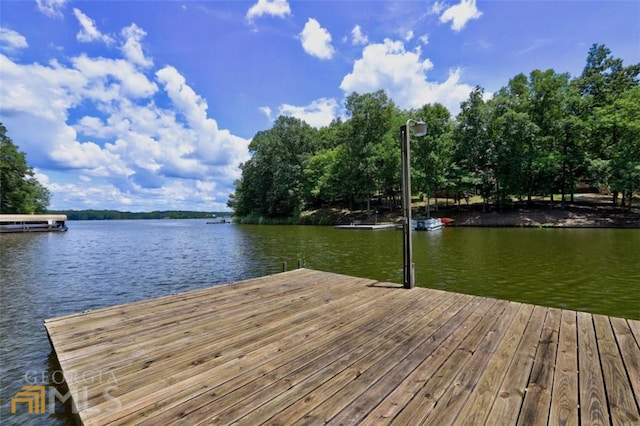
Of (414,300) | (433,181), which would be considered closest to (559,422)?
(414,300)

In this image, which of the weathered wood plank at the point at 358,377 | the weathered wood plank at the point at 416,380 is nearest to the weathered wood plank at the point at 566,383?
the weathered wood plank at the point at 416,380

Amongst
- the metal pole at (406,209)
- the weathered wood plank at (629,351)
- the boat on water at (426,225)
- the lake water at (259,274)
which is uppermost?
the metal pole at (406,209)

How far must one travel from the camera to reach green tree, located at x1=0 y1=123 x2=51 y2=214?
1435 inches

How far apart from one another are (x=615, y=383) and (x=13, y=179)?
54.6 m

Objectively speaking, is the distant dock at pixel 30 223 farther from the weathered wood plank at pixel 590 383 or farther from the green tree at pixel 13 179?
the weathered wood plank at pixel 590 383

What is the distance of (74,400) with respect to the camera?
6.26 feet

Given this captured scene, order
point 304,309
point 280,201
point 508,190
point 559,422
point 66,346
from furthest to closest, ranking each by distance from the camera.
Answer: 1. point 280,201
2. point 508,190
3. point 304,309
4. point 66,346
5. point 559,422

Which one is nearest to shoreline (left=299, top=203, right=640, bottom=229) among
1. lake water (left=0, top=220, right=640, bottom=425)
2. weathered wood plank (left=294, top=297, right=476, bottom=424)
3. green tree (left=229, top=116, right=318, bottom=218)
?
lake water (left=0, top=220, right=640, bottom=425)

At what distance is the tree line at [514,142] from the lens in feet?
77.9

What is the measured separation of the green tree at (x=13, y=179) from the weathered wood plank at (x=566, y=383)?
51659 millimetres

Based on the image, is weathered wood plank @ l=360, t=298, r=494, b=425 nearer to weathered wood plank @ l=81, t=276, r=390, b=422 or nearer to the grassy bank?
weathered wood plank @ l=81, t=276, r=390, b=422

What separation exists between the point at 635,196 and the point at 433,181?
1908 cm

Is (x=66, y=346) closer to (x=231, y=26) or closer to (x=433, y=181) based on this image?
(x=231, y=26)

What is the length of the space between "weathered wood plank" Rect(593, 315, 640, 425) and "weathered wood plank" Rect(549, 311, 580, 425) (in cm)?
16
